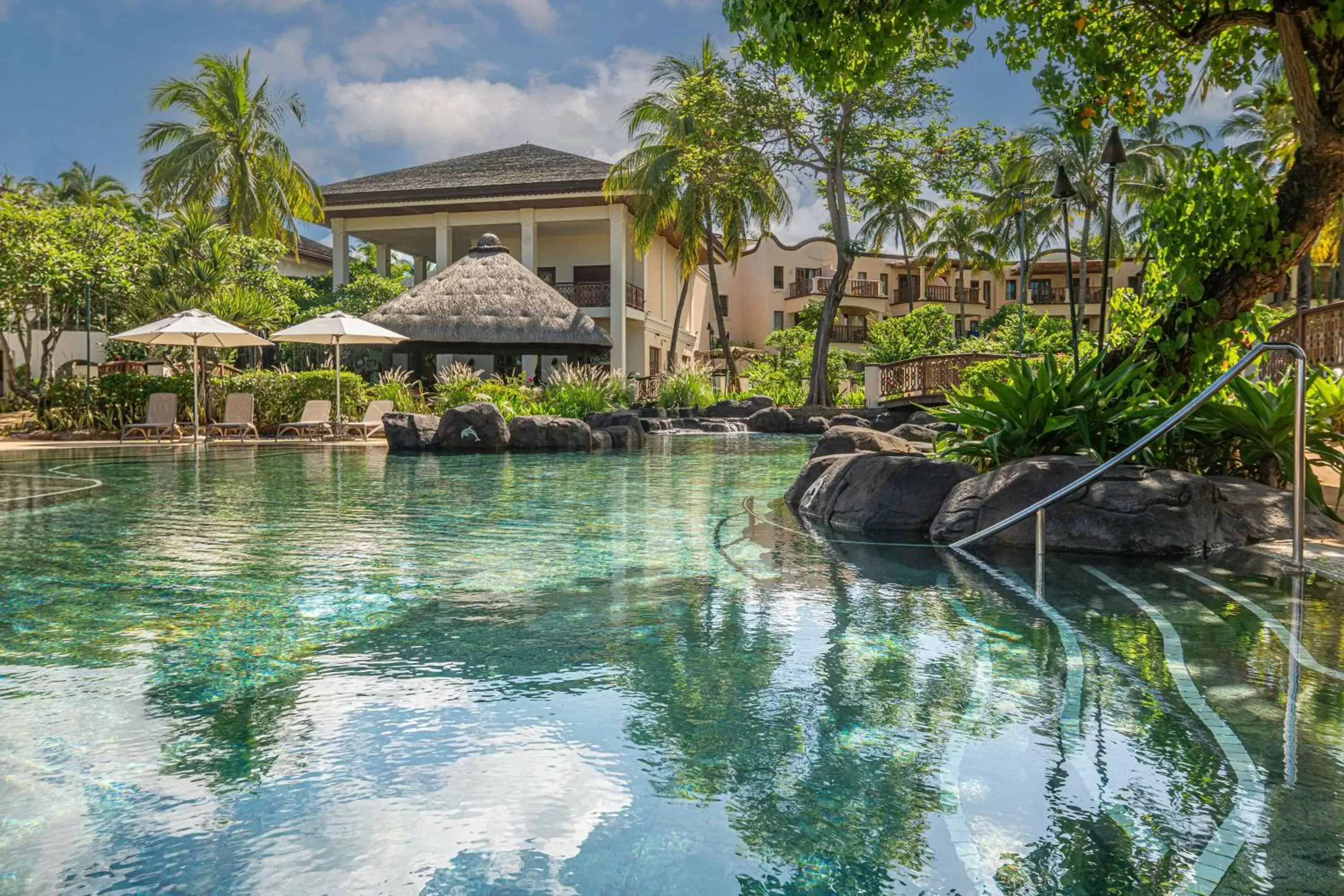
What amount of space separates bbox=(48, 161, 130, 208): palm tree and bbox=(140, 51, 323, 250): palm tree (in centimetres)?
1646

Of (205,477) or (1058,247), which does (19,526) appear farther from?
(1058,247)

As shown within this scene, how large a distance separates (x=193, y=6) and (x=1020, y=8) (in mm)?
45881

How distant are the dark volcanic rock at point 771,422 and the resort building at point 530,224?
8284 mm

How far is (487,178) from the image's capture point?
3016 cm

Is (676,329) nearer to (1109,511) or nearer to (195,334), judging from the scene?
(195,334)

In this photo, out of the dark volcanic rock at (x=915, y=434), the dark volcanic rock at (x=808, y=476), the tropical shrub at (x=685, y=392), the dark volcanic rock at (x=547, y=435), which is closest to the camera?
the dark volcanic rock at (x=808, y=476)

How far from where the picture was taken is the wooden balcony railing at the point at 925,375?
2267cm

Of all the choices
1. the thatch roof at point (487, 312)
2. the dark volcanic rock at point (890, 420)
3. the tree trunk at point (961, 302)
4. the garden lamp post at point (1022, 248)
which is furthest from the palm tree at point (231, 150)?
the tree trunk at point (961, 302)

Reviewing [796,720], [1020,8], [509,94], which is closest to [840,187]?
[1020,8]

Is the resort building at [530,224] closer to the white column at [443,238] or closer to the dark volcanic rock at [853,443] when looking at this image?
the white column at [443,238]

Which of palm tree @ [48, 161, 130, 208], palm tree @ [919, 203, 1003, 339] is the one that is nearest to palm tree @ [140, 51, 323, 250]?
palm tree @ [48, 161, 130, 208]

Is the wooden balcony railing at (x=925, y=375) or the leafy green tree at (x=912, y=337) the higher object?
the leafy green tree at (x=912, y=337)

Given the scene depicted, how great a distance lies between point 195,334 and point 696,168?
13.0 m

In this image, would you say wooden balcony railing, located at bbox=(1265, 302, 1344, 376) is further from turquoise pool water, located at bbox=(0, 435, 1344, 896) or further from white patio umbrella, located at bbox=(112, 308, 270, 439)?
white patio umbrella, located at bbox=(112, 308, 270, 439)
